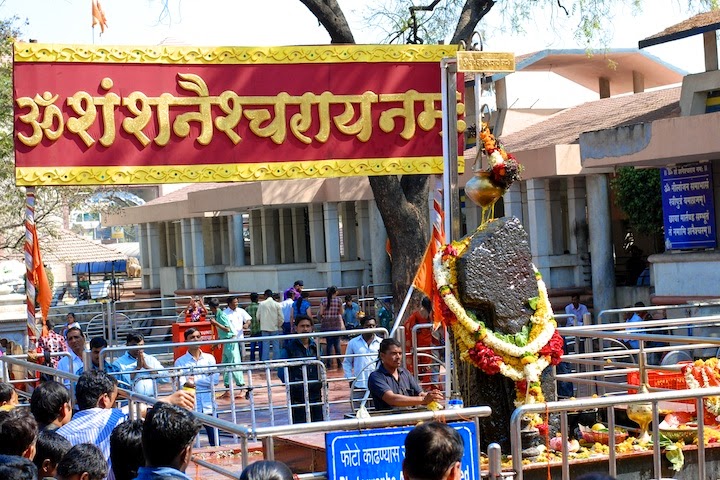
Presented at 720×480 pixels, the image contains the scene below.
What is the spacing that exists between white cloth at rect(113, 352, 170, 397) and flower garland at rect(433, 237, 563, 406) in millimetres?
3082

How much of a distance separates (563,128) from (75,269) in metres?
37.4

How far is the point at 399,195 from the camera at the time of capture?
54.3 ft

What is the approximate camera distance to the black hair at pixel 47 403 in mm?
6539

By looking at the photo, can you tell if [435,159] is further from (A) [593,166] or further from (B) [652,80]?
(B) [652,80]

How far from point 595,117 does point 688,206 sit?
22.1 ft

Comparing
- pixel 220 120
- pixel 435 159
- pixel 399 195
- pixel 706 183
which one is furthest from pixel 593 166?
pixel 220 120

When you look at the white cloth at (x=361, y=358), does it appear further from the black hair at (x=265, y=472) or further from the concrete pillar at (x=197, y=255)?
the concrete pillar at (x=197, y=255)

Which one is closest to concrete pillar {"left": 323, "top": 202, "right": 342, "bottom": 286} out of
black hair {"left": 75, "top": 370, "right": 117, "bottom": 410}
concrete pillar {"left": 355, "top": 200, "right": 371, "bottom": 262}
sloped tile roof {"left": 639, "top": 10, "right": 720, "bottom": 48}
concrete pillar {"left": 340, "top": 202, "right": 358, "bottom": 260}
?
concrete pillar {"left": 355, "top": 200, "right": 371, "bottom": 262}

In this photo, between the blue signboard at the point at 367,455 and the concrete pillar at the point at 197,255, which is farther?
the concrete pillar at the point at 197,255

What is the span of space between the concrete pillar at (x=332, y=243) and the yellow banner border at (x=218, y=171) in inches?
698

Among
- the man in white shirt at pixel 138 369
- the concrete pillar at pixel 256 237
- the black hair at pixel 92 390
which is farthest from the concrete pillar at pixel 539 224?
the black hair at pixel 92 390

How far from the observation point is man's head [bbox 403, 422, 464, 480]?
4.52 m

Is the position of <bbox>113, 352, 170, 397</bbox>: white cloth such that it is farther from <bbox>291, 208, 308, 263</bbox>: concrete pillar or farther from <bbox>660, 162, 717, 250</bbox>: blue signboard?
<bbox>291, 208, 308, 263</bbox>: concrete pillar

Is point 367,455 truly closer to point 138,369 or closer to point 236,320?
point 138,369
